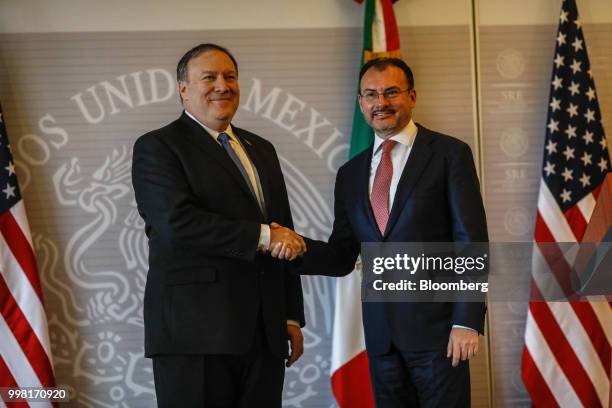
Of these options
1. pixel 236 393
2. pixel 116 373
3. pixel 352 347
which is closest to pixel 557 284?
pixel 352 347

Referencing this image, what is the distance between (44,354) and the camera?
3.36 metres

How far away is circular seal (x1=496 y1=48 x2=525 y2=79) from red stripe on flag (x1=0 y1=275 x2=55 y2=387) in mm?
2734

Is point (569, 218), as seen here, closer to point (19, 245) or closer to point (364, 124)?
point (364, 124)

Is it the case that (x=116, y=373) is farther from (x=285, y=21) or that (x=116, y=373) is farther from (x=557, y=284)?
(x=557, y=284)

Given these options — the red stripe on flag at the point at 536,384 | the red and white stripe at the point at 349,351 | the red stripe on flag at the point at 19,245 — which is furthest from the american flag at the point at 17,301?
the red stripe on flag at the point at 536,384

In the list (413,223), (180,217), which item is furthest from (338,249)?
(180,217)

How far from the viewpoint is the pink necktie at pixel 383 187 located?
2.35 meters

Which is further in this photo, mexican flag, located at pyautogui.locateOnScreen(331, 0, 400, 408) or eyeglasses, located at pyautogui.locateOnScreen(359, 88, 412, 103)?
mexican flag, located at pyautogui.locateOnScreen(331, 0, 400, 408)

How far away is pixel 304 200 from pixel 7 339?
1.62m

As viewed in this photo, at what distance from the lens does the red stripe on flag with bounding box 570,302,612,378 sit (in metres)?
3.50

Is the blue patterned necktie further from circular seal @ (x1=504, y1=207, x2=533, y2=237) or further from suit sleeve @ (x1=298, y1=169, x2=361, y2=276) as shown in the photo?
circular seal @ (x1=504, y1=207, x2=533, y2=237)

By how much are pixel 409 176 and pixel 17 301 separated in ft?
6.94

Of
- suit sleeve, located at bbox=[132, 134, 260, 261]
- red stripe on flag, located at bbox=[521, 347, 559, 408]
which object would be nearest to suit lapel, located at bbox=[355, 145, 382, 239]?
suit sleeve, located at bbox=[132, 134, 260, 261]

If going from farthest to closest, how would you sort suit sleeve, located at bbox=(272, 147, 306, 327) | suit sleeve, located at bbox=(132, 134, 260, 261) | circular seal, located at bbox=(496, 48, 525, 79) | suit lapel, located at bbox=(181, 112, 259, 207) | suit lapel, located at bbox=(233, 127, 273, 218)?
circular seal, located at bbox=(496, 48, 525, 79) → suit sleeve, located at bbox=(272, 147, 306, 327) → suit lapel, located at bbox=(233, 127, 273, 218) → suit lapel, located at bbox=(181, 112, 259, 207) → suit sleeve, located at bbox=(132, 134, 260, 261)
